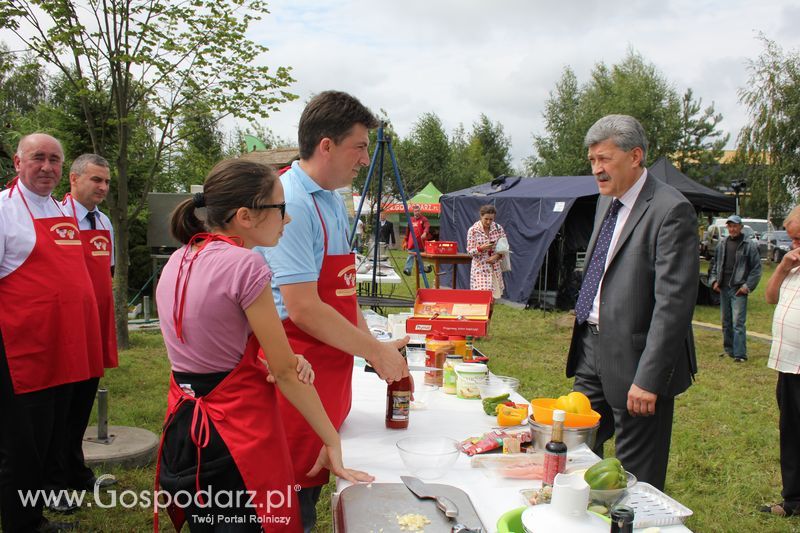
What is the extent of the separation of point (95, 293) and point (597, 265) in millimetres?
2914

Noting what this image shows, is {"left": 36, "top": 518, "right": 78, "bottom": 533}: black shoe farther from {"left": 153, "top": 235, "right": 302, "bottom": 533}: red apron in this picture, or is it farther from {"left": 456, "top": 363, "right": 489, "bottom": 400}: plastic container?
{"left": 456, "top": 363, "right": 489, "bottom": 400}: plastic container

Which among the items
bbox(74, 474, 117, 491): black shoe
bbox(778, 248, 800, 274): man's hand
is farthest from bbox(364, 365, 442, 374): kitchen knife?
bbox(778, 248, 800, 274): man's hand

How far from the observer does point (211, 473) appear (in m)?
1.49

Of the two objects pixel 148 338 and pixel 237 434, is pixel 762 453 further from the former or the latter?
pixel 148 338

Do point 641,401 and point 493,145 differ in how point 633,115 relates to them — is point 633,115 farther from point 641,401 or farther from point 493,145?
point 641,401

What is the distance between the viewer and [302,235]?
176 centimetres

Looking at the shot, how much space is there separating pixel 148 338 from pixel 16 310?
16.8ft

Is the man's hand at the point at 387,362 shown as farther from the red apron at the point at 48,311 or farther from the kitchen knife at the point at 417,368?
the red apron at the point at 48,311

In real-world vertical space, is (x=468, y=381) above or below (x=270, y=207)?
below

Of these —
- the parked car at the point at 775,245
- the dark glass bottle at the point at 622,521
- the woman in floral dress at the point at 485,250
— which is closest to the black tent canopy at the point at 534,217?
the woman in floral dress at the point at 485,250

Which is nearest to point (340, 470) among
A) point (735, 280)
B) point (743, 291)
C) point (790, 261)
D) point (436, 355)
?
point (436, 355)

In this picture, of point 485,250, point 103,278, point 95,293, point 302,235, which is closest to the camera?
point 302,235

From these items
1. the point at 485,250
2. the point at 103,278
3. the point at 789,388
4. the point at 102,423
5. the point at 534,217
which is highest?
the point at 534,217

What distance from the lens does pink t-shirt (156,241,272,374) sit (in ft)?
4.82
